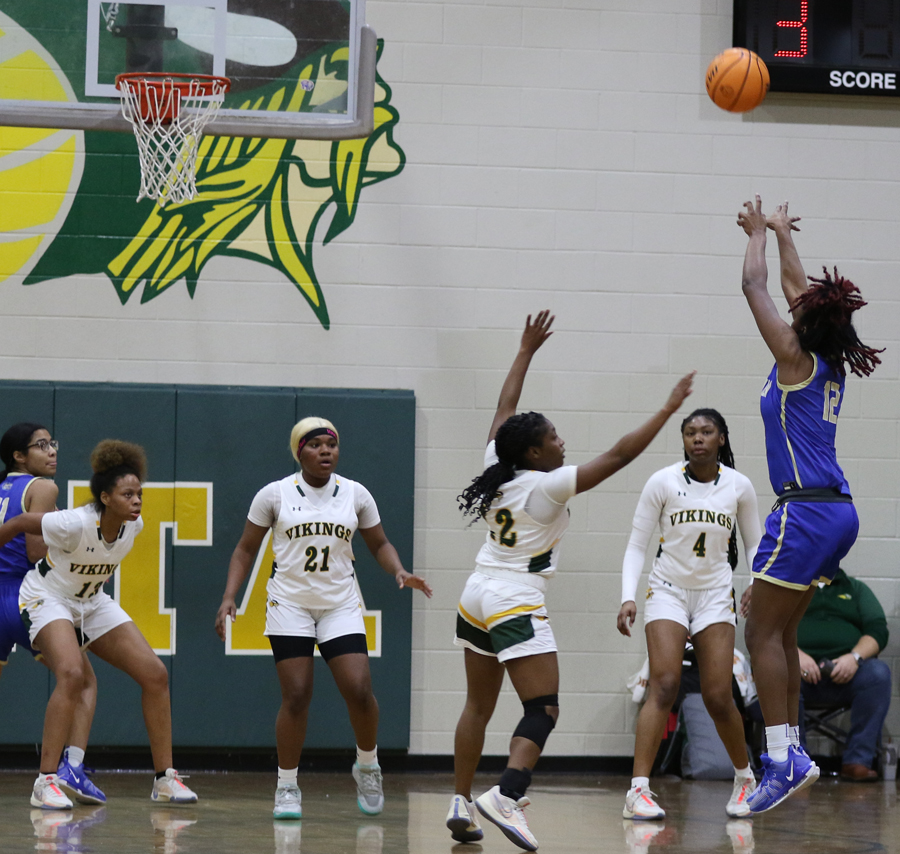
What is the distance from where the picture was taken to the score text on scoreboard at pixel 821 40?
816cm

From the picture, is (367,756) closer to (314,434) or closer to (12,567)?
(314,434)

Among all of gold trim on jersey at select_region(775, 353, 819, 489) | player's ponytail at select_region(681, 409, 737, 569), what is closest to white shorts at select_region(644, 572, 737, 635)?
player's ponytail at select_region(681, 409, 737, 569)

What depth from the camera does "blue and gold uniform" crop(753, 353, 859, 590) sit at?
5090 millimetres

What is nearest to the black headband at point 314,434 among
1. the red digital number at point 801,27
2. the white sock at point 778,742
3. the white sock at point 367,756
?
the white sock at point 367,756

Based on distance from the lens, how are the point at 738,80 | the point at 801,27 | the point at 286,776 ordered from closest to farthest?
the point at 286,776, the point at 738,80, the point at 801,27

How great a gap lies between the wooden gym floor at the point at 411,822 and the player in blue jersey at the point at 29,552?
22 centimetres

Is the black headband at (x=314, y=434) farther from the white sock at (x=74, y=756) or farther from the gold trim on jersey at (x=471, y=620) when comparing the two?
the white sock at (x=74, y=756)

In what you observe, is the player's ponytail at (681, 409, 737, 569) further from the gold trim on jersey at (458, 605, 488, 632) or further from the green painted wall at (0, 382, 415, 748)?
the green painted wall at (0, 382, 415, 748)

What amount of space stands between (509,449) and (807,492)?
1.27 m

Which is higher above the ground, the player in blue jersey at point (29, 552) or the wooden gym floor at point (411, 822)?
the player in blue jersey at point (29, 552)

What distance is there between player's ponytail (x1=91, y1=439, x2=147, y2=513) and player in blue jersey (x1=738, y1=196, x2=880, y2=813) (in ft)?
10.0

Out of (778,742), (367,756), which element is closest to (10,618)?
(367,756)

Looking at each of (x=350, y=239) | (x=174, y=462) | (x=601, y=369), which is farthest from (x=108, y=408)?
(x=601, y=369)

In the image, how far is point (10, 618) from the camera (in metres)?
6.29
